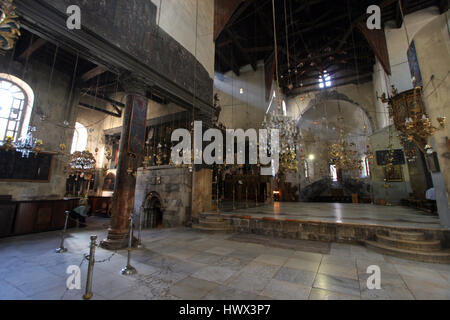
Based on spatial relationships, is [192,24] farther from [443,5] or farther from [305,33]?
[443,5]

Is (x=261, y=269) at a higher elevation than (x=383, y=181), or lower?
lower

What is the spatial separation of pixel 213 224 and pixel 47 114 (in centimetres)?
855

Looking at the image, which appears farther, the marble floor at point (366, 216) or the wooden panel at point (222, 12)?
the wooden panel at point (222, 12)

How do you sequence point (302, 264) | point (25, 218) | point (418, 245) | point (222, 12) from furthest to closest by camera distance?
point (222, 12) → point (25, 218) → point (418, 245) → point (302, 264)

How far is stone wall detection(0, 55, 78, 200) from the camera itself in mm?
6930

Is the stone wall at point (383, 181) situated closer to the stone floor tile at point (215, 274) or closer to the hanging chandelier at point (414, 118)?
the hanging chandelier at point (414, 118)

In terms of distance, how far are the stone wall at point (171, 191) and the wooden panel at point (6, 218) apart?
3.92 metres

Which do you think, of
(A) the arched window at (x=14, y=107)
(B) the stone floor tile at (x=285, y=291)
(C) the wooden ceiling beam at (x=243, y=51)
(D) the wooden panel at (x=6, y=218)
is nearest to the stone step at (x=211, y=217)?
(B) the stone floor tile at (x=285, y=291)

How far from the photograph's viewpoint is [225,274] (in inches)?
123

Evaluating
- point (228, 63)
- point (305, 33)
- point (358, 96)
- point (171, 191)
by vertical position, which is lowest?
point (171, 191)

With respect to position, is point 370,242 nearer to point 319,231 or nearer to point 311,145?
point 319,231

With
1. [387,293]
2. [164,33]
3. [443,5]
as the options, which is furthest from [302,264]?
[443,5]

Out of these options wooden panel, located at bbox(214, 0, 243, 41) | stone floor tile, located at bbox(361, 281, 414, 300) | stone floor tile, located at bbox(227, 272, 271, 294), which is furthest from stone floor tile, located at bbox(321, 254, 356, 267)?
wooden panel, located at bbox(214, 0, 243, 41)

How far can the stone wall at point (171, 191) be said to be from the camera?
811 cm
